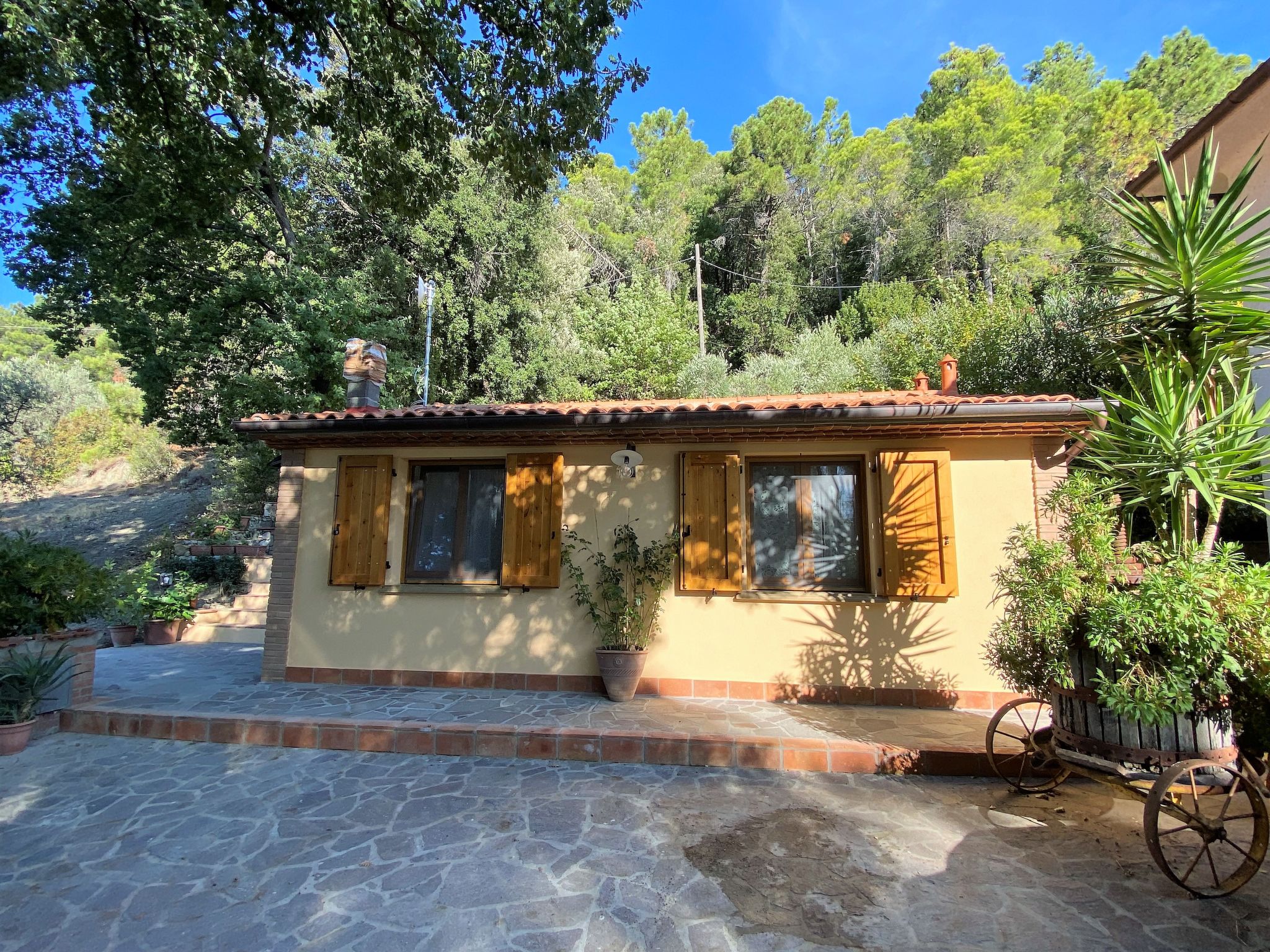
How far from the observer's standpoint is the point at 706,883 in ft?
8.85

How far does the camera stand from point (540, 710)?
16.6 feet

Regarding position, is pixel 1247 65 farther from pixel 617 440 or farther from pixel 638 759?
pixel 638 759

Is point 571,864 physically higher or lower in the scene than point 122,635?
lower

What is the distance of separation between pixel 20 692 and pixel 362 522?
2795 millimetres

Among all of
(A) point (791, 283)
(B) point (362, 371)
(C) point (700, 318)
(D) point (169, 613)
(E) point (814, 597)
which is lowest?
(D) point (169, 613)

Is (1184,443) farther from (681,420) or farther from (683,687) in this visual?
(683,687)

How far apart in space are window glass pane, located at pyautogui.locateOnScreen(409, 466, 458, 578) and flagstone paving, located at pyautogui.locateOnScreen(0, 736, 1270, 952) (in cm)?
241

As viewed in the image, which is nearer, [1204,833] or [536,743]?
[1204,833]

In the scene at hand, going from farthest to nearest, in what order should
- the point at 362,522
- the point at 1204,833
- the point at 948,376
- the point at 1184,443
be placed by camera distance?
the point at 948,376, the point at 362,522, the point at 1184,443, the point at 1204,833

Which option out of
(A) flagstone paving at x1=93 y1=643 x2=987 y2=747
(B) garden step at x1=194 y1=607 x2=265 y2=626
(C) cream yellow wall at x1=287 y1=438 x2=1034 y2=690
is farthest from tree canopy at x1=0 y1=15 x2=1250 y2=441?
(B) garden step at x1=194 y1=607 x2=265 y2=626

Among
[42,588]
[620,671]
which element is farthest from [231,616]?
[620,671]

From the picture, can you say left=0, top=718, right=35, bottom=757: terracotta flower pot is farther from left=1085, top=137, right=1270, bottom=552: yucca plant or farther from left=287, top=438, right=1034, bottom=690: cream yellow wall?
left=1085, top=137, right=1270, bottom=552: yucca plant

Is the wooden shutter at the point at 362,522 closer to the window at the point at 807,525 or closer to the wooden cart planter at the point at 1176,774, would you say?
the window at the point at 807,525

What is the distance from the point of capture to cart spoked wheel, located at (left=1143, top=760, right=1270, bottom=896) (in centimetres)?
251
